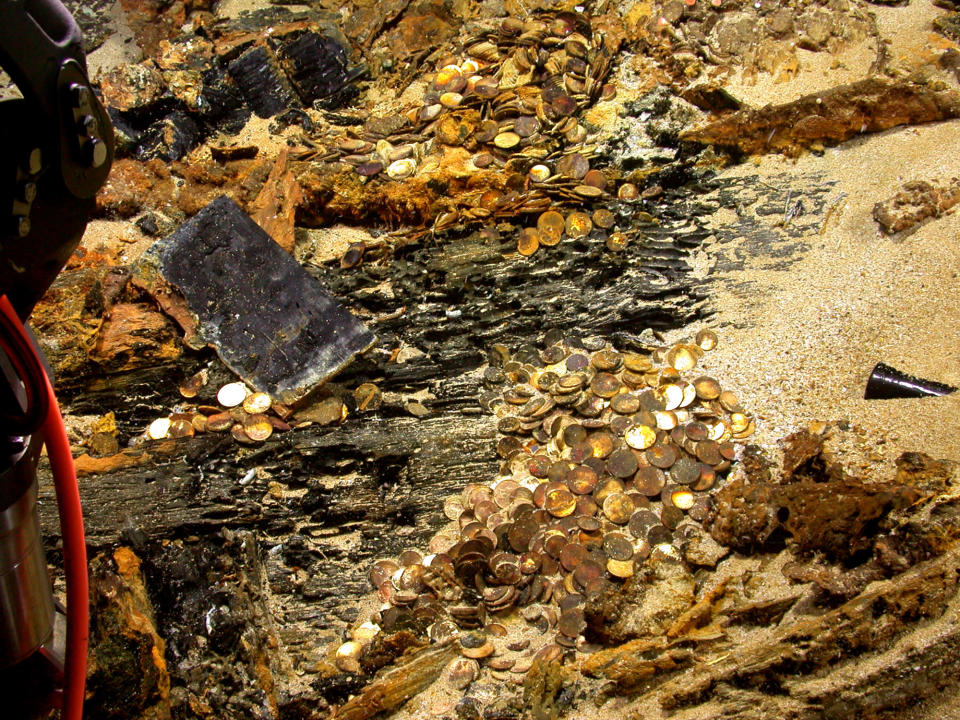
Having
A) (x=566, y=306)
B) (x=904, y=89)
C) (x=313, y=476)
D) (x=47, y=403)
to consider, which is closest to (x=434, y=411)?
(x=313, y=476)

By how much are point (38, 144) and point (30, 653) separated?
3.48 feet

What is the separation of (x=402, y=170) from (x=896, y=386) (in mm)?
1919

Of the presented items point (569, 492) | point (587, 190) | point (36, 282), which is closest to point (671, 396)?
point (569, 492)

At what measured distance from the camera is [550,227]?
Answer: 272 centimetres

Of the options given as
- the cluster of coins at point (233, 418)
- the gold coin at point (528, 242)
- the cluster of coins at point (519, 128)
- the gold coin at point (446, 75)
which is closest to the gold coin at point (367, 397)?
the cluster of coins at point (233, 418)

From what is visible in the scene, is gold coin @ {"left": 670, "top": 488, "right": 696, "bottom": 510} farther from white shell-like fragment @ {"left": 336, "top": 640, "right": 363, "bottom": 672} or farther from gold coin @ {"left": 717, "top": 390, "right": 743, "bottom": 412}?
white shell-like fragment @ {"left": 336, "top": 640, "right": 363, "bottom": 672}

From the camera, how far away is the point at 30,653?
1.49 metres

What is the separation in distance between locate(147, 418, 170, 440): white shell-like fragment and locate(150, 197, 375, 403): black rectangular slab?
0.29 meters

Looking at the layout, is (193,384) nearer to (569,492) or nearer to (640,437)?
(569,492)

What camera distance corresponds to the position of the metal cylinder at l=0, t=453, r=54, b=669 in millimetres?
1366

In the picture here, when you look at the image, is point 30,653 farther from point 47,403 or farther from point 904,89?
point 904,89

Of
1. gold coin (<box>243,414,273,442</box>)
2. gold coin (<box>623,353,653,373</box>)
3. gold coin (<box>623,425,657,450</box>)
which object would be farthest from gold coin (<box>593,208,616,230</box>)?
gold coin (<box>243,414,273,442</box>)

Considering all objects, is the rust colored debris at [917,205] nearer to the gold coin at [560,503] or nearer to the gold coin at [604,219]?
the gold coin at [604,219]

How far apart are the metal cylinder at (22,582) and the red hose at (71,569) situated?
5 centimetres
